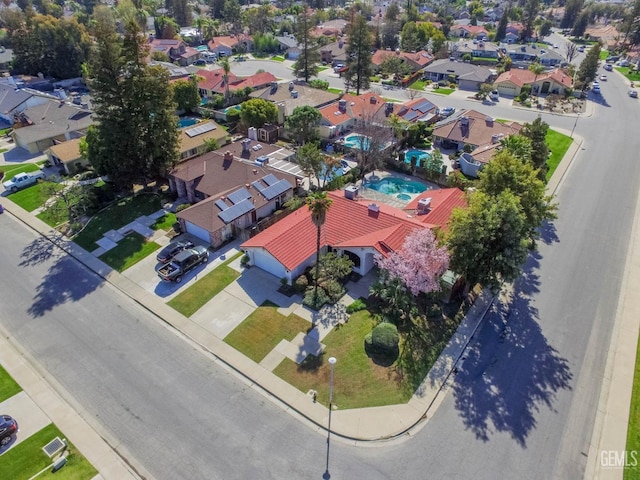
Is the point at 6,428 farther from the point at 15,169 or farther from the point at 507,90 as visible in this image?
the point at 507,90

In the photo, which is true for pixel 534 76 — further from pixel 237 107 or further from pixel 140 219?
pixel 140 219

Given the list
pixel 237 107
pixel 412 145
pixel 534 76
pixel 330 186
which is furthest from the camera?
pixel 534 76

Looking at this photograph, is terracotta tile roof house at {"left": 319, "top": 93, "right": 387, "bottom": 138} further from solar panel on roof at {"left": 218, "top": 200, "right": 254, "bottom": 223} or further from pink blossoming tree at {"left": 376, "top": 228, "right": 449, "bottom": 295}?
pink blossoming tree at {"left": 376, "top": 228, "right": 449, "bottom": 295}

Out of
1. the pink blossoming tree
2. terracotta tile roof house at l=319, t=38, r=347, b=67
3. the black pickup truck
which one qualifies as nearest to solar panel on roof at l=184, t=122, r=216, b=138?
the black pickup truck

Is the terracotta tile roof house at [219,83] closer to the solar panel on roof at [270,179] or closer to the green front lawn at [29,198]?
the green front lawn at [29,198]

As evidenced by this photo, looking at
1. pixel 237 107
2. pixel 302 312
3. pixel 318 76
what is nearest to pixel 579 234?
pixel 302 312
